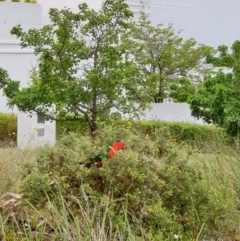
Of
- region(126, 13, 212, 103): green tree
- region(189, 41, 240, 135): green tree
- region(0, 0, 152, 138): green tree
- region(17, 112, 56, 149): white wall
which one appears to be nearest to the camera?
region(189, 41, 240, 135): green tree

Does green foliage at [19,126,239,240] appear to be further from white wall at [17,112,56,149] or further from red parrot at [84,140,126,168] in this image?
white wall at [17,112,56,149]

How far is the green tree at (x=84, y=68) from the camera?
10578mm

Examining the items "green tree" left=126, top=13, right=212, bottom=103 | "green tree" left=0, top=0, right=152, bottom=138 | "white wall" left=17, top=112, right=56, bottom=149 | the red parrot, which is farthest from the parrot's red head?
"green tree" left=126, top=13, right=212, bottom=103

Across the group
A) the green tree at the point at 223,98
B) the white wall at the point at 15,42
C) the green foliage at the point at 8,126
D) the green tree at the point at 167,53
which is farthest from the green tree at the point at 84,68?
the green tree at the point at 167,53

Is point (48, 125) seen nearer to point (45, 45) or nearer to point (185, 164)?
point (45, 45)

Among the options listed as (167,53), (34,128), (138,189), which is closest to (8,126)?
(34,128)

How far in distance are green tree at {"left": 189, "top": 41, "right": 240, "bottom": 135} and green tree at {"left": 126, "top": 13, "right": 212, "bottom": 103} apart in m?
11.1

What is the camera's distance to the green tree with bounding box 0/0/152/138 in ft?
34.7

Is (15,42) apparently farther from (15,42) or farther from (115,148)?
(115,148)

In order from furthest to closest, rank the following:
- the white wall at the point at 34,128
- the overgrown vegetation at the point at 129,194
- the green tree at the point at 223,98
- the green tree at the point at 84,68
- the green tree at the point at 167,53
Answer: the green tree at the point at 167,53 → the white wall at the point at 34,128 → the green tree at the point at 84,68 → the green tree at the point at 223,98 → the overgrown vegetation at the point at 129,194

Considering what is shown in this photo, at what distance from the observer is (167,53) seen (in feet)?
75.5

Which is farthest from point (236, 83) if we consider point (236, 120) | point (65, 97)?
point (65, 97)

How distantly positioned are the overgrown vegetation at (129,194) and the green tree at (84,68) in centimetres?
600

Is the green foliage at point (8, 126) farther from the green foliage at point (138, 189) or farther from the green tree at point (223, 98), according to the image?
the green foliage at point (138, 189)
